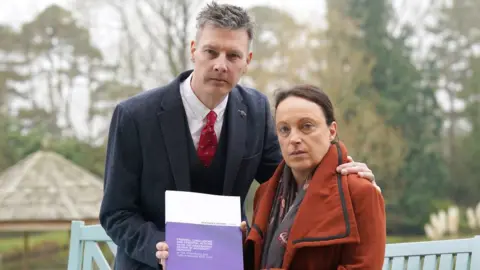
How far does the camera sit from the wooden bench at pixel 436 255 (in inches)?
92.2

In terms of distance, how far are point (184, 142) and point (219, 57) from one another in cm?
28

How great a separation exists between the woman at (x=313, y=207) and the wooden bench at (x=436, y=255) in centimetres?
73

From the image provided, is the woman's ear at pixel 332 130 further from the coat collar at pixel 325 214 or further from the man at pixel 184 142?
the man at pixel 184 142

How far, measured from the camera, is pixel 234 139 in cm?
215

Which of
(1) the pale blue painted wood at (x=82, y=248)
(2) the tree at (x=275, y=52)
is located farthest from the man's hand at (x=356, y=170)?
(2) the tree at (x=275, y=52)

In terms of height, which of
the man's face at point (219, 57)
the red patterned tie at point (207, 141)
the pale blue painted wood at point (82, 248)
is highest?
the man's face at point (219, 57)

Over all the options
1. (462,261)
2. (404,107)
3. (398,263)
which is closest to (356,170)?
(462,261)

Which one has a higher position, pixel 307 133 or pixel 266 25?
pixel 266 25

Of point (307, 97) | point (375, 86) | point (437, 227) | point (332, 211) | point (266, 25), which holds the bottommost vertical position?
point (437, 227)

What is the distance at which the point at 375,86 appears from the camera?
13.6 metres

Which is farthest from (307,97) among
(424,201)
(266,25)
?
(424,201)

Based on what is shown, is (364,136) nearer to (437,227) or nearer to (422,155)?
(422,155)

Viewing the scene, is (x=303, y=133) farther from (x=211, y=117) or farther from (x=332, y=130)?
(x=211, y=117)

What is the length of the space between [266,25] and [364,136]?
8.37 feet
